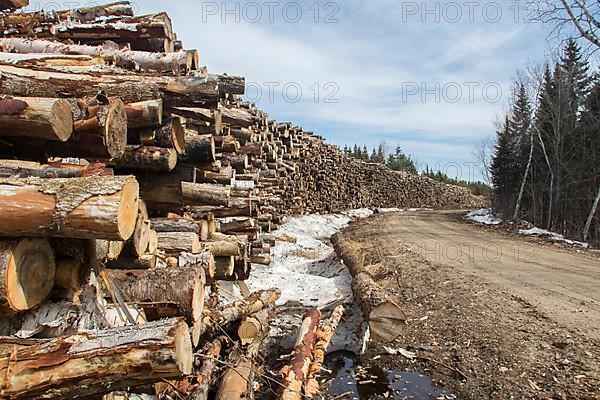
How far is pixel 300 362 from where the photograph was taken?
4621 millimetres

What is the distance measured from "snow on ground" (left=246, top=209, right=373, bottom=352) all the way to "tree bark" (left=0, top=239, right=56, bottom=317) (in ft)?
12.4

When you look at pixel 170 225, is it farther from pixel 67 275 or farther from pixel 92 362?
pixel 92 362

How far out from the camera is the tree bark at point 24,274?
210 centimetres

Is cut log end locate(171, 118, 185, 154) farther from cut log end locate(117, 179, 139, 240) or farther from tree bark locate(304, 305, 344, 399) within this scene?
tree bark locate(304, 305, 344, 399)

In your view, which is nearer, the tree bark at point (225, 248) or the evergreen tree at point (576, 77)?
the tree bark at point (225, 248)

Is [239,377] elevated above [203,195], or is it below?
below

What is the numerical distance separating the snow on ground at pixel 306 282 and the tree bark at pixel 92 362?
149 inches

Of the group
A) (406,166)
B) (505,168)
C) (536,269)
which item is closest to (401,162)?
(406,166)

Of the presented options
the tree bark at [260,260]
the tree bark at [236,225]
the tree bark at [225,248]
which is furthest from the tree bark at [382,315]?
the tree bark at [260,260]

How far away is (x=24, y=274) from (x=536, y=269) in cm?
960

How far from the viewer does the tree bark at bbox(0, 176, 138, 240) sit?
2.14 m

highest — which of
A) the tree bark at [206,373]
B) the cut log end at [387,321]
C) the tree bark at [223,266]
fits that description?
the tree bark at [223,266]

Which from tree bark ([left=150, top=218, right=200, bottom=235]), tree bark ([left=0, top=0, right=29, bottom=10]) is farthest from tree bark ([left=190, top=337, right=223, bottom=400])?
tree bark ([left=0, top=0, right=29, bottom=10])

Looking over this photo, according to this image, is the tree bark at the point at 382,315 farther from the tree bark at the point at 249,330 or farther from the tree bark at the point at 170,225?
the tree bark at the point at 170,225
